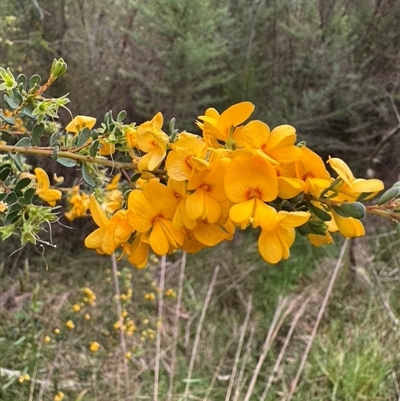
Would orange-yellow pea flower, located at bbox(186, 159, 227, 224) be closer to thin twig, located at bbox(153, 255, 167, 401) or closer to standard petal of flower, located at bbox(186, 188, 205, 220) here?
standard petal of flower, located at bbox(186, 188, 205, 220)

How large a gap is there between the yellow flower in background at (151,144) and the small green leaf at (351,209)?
0.51 feet

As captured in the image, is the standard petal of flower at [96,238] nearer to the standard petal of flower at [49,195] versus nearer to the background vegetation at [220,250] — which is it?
the standard petal of flower at [49,195]

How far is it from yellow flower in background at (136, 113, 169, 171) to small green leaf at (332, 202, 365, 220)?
6.1 inches

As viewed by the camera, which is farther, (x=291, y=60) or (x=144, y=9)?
(x=291, y=60)

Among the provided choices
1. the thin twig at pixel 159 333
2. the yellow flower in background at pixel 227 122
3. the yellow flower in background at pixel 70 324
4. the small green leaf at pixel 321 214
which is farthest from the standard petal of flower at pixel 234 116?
the yellow flower in background at pixel 70 324

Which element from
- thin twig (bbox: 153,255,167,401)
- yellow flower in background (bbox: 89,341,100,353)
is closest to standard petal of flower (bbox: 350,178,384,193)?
thin twig (bbox: 153,255,167,401)

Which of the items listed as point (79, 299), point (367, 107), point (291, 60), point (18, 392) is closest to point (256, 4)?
point (291, 60)

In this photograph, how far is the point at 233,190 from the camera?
16.4 inches

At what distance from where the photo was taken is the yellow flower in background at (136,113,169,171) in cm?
46

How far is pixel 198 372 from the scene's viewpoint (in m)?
1.88

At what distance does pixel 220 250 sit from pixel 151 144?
5.87 feet

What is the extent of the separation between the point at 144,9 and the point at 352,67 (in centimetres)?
92

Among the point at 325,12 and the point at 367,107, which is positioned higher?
the point at 325,12

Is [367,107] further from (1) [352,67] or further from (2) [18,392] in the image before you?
(2) [18,392]
